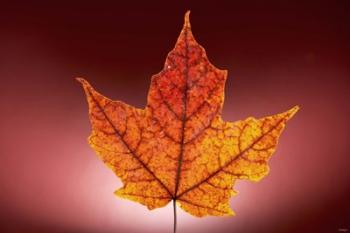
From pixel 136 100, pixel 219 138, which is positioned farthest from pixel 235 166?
pixel 136 100

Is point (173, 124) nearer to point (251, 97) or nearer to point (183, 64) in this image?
point (183, 64)

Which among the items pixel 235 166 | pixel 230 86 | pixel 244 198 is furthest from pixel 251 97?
pixel 235 166

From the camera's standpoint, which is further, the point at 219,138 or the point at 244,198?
the point at 244,198

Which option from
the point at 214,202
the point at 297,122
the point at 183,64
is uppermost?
the point at 297,122

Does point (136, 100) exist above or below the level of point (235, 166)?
above

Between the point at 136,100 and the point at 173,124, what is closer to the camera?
the point at 173,124

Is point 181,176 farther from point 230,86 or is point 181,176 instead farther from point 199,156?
point 230,86
